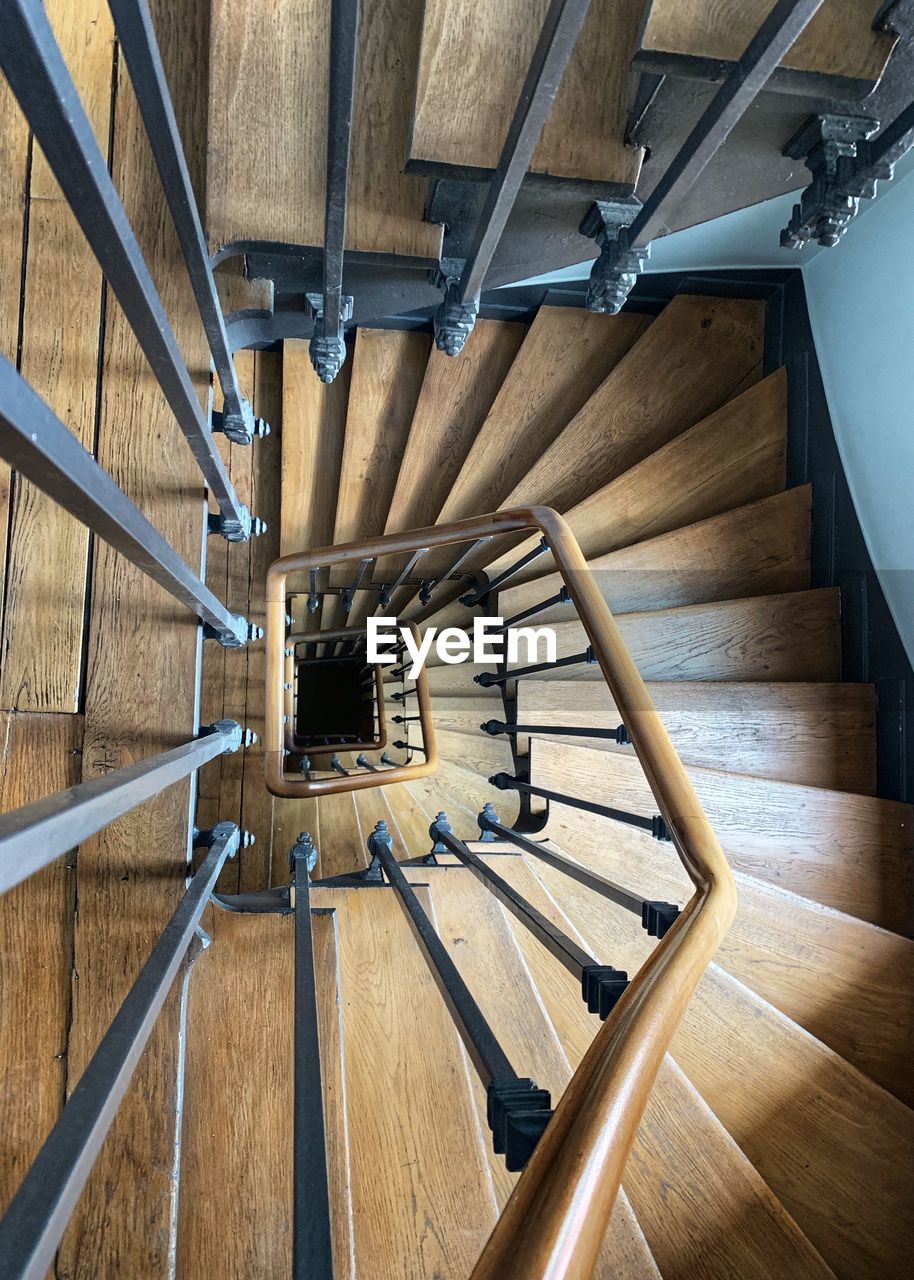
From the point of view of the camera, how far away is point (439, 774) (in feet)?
12.3

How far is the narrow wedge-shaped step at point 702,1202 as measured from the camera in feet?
3.51

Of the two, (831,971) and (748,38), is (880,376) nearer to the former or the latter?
(748,38)

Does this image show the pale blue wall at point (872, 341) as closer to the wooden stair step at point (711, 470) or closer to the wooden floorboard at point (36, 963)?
the wooden stair step at point (711, 470)

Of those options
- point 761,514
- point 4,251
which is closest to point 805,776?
point 761,514

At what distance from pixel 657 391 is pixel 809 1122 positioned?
7.06 feet

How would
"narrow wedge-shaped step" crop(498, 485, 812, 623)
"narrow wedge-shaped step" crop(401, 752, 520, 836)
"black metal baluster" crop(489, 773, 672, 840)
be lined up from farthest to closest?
"narrow wedge-shaped step" crop(401, 752, 520, 836)
"narrow wedge-shaped step" crop(498, 485, 812, 623)
"black metal baluster" crop(489, 773, 672, 840)

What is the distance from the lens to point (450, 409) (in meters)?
2.62

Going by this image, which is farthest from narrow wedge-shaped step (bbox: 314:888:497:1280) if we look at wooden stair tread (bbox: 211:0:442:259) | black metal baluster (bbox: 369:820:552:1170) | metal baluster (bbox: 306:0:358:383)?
wooden stair tread (bbox: 211:0:442:259)

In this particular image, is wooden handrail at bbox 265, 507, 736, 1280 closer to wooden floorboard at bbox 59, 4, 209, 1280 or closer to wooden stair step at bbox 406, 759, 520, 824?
wooden floorboard at bbox 59, 4, 209, 1280

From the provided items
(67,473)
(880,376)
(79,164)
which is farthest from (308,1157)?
(880,376)

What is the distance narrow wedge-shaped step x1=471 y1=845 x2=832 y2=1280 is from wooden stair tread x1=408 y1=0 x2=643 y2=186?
57.1 inches

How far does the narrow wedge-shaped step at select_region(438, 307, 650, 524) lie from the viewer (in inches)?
101

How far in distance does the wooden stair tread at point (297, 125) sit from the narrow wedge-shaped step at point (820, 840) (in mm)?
1441

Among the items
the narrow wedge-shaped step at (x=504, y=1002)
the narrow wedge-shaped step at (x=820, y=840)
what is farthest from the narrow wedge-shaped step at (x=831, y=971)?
the narrow wedge-shaped step at (x=504, y=1002)
